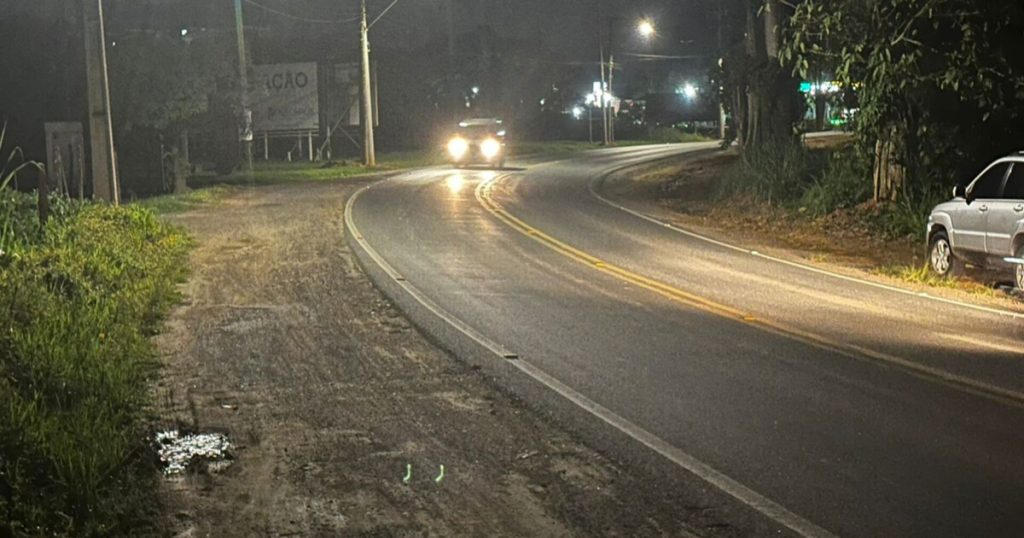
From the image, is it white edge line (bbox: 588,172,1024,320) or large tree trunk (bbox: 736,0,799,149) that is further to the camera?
large tree trunk (bbox: 736,0,799,149)

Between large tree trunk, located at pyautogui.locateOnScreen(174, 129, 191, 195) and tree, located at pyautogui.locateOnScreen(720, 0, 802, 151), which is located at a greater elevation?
tree, located at pyautogui.locateOnScreen(720, 0, 802, 151)

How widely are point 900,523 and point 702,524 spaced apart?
1.06m

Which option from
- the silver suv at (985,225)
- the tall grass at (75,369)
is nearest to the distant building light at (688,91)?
the silver suv at (985,225)

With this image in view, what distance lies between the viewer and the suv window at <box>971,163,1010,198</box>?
1663 centimetres

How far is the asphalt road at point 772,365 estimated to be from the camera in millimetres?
7488

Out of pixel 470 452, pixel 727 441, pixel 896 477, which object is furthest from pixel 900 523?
pixel 470 452

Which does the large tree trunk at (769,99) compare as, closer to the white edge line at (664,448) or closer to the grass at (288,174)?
the grass at (288,174)

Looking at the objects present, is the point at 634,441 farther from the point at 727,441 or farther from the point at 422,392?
the point at 422,392

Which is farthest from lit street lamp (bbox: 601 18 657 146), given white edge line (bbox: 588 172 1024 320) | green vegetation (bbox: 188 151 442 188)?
white edge line (bbox: 588 172 1024 320)

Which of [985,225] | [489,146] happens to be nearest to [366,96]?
[489,146]

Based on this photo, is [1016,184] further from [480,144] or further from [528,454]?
[480,144]

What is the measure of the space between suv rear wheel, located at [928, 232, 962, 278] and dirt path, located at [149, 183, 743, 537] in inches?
323

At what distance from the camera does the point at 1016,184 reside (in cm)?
1628

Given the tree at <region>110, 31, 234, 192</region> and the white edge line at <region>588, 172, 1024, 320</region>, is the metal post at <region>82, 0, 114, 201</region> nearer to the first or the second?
the white edge line at <region>588, 172, 1024, 320</region>
